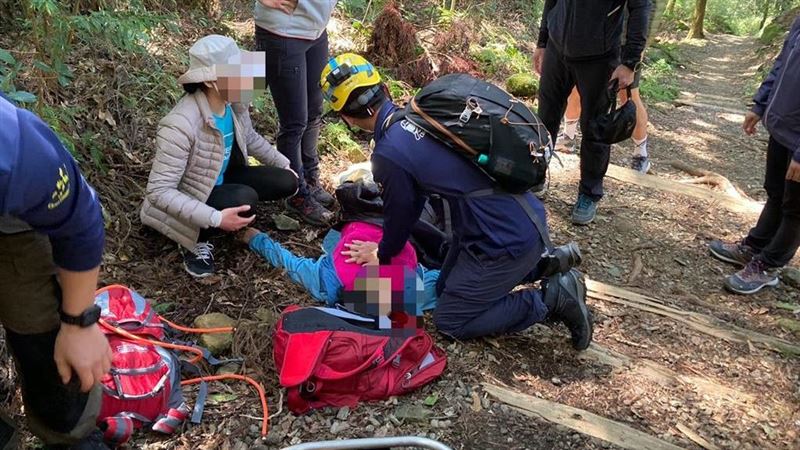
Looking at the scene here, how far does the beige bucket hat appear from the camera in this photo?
129 inches

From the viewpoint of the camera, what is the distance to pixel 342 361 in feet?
9.16

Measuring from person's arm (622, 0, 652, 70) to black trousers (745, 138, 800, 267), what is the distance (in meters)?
1.10

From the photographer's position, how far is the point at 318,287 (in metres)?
3.64

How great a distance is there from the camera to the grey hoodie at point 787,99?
3.70 meters

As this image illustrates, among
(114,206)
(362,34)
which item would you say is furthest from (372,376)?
(362,34)

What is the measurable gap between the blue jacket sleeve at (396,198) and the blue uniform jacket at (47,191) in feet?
5.21

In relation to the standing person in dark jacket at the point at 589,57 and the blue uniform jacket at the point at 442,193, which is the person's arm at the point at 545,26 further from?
the blue uniform jacket at the point at 442,193

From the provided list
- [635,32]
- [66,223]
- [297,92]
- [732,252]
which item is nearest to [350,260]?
[297,92]

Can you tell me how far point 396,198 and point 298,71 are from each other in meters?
1.39

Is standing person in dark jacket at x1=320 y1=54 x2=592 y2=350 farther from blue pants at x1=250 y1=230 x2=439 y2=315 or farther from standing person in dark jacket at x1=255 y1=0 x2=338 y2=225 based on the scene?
standing person in dark jacket at x1=255 y1=0 x2=338 y2=225

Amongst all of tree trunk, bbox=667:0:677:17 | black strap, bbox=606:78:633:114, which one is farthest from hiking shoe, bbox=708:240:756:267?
tree trunk, bbox=667:0:677:17

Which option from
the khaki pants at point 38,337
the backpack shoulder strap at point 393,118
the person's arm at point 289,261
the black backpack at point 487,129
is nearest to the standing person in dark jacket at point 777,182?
the black backpack at point 487,129

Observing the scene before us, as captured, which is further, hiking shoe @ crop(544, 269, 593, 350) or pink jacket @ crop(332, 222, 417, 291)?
pink jacket @ crop(332, 222, 417, 291)

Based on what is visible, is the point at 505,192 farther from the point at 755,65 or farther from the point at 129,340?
the point at 755,65
